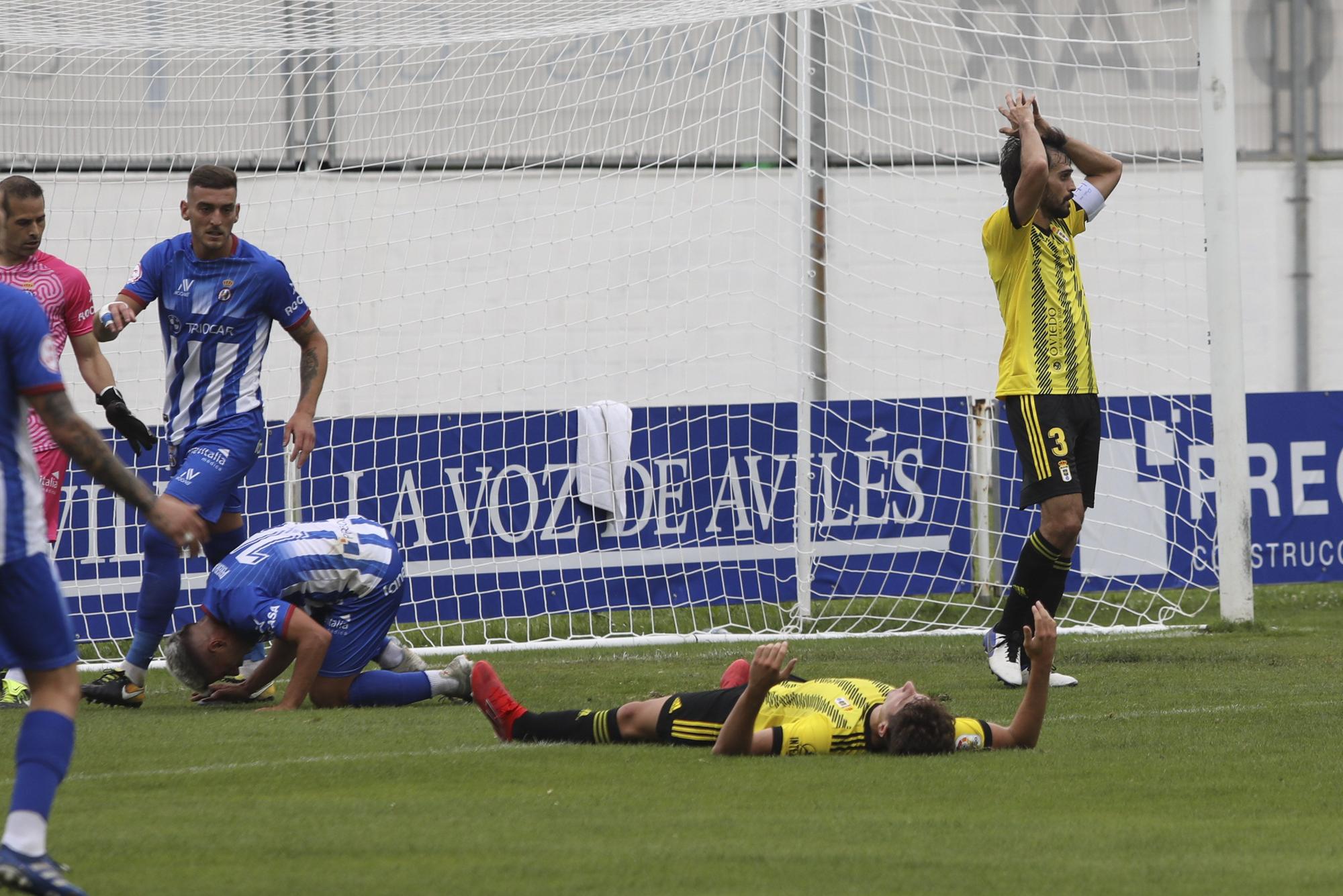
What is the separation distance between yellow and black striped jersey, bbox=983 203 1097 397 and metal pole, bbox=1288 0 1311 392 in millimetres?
11326

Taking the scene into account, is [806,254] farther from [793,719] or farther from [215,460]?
[793,719]

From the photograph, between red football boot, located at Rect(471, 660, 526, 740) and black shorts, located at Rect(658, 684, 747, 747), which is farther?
red football boot, located at Rect(471, 660, 526, 740)

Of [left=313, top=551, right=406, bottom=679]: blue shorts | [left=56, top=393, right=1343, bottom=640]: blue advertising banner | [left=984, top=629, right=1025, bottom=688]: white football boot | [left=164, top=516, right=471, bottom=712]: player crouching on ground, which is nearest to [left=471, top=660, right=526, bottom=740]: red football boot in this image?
[left=164, top=516, right=471, bottom=712]: player crouching on ground

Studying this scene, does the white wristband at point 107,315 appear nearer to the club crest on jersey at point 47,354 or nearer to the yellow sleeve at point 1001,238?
the club crest on jersey at point 47,354

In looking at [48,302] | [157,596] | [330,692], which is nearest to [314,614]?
[330,692]

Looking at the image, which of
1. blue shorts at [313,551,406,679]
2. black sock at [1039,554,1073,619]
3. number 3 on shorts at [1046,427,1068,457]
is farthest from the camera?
black sock at [1039,554,1073,619]

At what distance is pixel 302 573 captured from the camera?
6.66 meters

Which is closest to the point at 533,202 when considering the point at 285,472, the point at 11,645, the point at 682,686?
the point at 285,472

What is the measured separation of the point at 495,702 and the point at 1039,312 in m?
3.08

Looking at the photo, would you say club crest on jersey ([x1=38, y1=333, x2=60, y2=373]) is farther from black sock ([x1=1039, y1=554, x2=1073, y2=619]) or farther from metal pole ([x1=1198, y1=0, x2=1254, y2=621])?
metal pole ([x1=1198, y1=0, x2=1254, y2=621])

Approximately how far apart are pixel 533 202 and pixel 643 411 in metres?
2.69

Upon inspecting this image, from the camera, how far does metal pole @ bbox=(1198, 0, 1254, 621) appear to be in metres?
9.46

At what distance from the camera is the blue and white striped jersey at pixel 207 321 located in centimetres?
720

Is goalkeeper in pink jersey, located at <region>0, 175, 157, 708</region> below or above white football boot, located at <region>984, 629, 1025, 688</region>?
above
